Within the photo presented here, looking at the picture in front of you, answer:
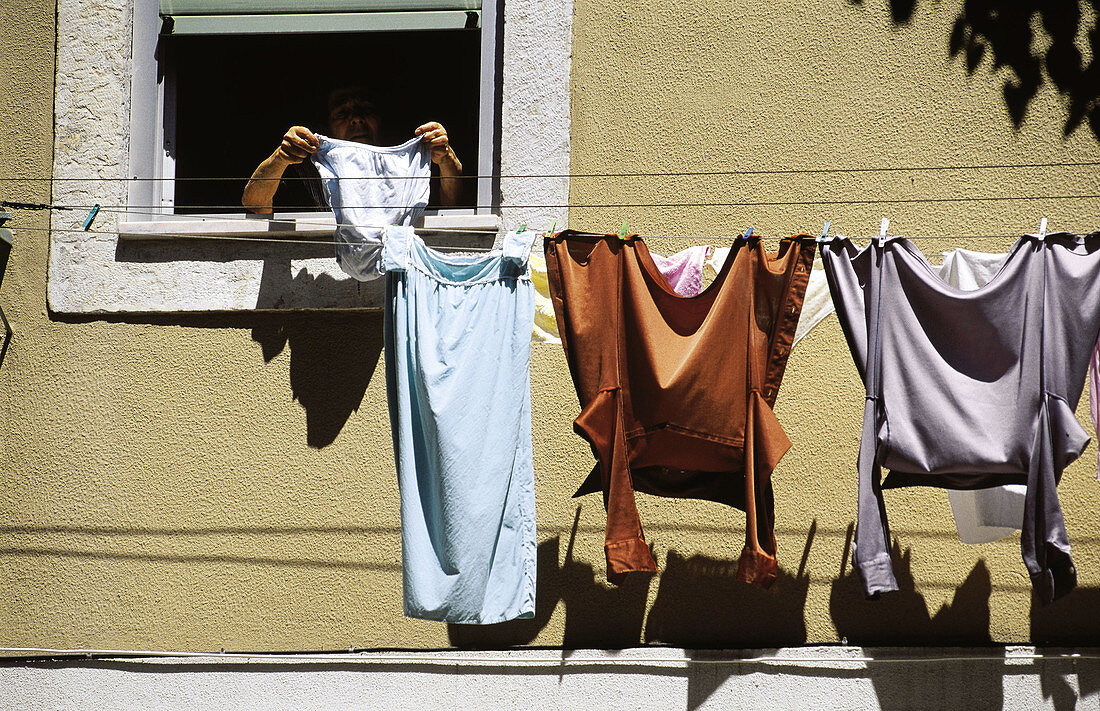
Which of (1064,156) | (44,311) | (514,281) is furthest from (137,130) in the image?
(1064,156)

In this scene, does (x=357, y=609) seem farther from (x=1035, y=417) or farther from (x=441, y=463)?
(x=1035, y=417)

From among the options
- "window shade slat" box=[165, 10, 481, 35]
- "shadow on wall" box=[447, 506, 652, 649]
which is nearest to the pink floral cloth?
"shadow on wall" box=[447, 506, 652, 649]

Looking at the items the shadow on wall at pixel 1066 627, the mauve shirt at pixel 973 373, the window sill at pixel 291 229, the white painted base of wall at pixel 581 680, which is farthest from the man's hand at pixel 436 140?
the shadow on wall at pixel 1066 627

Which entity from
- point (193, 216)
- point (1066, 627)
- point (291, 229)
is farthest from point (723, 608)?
point (193, 216)

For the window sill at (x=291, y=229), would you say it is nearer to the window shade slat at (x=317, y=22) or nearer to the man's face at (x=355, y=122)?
the man's face at (x=355, y=122)

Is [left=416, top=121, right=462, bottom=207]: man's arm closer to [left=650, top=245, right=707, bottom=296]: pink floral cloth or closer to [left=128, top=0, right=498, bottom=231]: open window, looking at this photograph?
[left=128, top=0, right=498, bottom=231]: open window

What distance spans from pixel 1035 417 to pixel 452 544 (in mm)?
2011

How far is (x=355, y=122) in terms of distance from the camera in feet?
15.7

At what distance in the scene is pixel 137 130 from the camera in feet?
15.4

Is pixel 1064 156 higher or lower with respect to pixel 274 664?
higher

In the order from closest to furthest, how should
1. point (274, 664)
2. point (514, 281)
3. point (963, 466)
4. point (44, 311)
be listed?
point (963, 466) < point (514, 281) < point (274, 664) < point (44, 311)

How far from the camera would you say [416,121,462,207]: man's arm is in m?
4.26

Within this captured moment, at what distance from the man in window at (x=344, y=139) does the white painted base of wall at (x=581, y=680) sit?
74.6 inches

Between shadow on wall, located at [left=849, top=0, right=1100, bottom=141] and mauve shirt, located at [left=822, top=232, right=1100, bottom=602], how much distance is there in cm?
99
